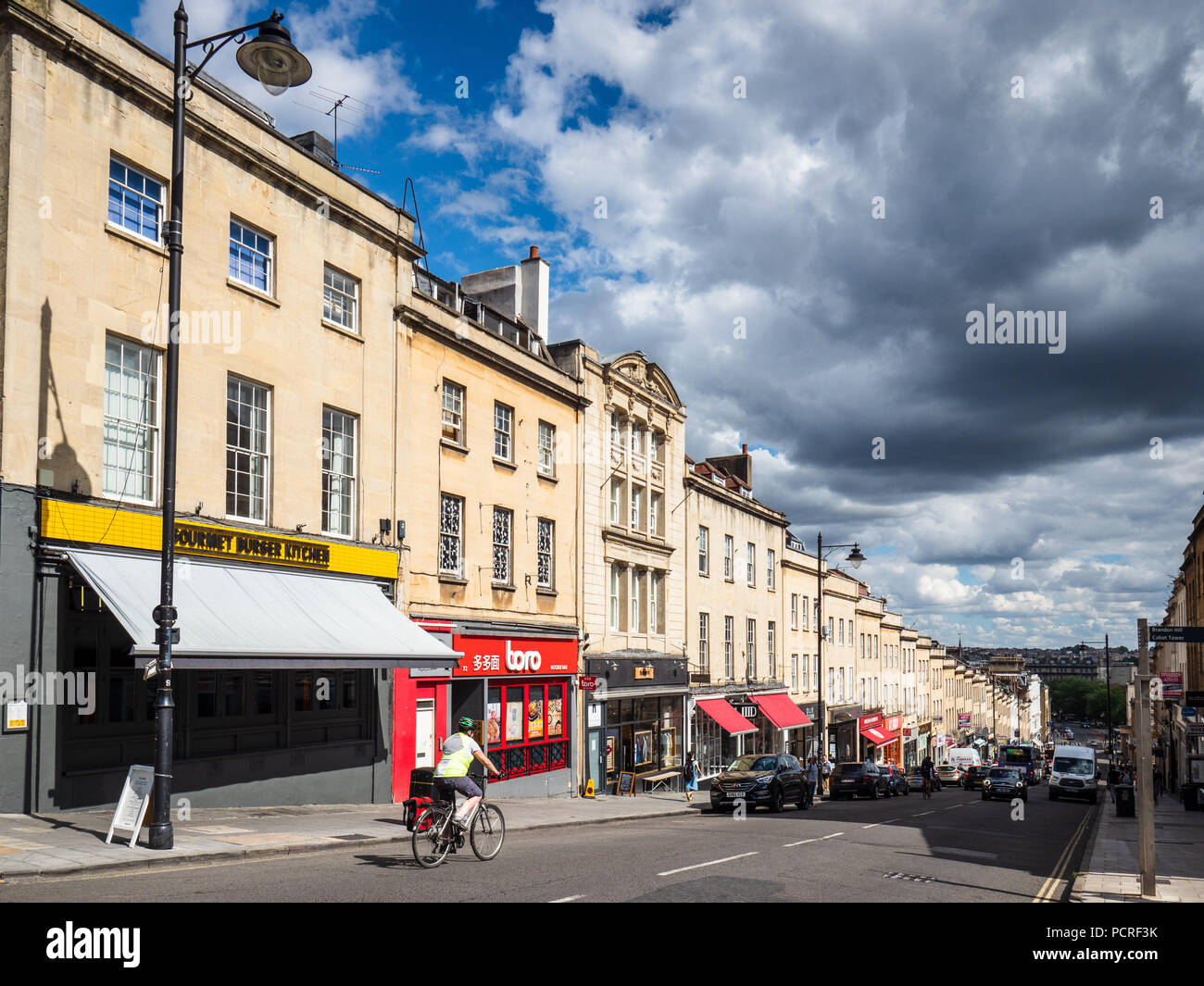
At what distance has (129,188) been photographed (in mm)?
17328

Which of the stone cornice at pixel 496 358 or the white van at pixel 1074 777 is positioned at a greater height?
the stone cornice at pixel 496 358

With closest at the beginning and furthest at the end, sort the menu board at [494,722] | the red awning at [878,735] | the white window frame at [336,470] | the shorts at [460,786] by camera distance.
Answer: the shorts at [460,786], the white window frame at [336,470], the menu board at [494,722], the red awning at [878,735]

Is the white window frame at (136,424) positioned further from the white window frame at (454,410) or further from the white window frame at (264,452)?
the white window frame at (454,410)

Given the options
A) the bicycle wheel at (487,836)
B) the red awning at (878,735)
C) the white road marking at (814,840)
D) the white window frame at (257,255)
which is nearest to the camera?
the bicycle wheel at (487,836)

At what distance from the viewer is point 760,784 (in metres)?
27.5

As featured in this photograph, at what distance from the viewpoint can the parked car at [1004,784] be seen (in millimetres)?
38438

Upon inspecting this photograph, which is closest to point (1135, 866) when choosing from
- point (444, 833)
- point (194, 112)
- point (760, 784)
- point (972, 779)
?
point (444, 833)

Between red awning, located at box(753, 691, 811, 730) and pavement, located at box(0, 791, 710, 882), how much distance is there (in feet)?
76.5

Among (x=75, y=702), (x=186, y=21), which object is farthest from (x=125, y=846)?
(x=186, y=21)

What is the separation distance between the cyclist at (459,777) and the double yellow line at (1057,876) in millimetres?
7114

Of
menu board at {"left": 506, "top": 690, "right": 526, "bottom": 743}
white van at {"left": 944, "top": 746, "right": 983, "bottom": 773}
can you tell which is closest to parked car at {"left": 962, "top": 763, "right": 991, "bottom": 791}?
white van at {"left": 944, "top": 746, "right": 983, "bottom": 773}

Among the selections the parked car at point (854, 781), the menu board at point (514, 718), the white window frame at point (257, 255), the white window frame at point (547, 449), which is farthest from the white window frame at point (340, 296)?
the parked car at point (854, 781)

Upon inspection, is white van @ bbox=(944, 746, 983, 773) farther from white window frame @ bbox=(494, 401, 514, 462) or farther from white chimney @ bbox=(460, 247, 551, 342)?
white window frame @ bbox=(494, 401, 514, 462)

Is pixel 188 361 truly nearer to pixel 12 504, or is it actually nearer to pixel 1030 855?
pixel 12 504
